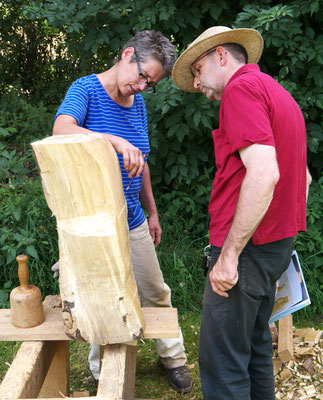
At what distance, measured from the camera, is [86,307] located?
1506mm

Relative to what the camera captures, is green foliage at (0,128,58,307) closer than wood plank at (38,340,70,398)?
Result: No

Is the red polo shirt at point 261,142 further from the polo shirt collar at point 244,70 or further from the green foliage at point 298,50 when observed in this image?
the green foliage at point 298,50

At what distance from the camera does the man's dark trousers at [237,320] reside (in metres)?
1.80

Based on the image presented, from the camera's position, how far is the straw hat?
1809 mm

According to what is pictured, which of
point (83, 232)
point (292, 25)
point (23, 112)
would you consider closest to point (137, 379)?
point (83, 232)

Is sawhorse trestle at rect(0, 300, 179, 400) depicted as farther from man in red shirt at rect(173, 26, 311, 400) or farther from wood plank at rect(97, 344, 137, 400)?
man in red shirt at rect(173, 26, 311, 400)

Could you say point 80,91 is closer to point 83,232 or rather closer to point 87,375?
point 83,232

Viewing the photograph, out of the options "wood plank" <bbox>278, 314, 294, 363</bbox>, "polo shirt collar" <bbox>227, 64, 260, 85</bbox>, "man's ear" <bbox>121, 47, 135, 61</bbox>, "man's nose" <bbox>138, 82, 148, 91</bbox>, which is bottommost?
"wood plank" <bbox>278, 314, 294, 363</bbox>

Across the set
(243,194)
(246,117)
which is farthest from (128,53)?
(243,194)

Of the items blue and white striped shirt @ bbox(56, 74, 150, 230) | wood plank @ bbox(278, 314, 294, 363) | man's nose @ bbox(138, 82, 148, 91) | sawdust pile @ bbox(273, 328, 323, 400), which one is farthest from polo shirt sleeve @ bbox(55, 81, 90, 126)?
sawdust pile @ bbox(273, 328, 323, 400)

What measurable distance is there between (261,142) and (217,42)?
1.91 feet

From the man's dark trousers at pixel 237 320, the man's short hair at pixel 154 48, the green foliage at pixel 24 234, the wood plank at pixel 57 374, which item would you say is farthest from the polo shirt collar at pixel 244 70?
the green foliage at pixel 24 234

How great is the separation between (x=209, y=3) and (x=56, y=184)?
2.71 m

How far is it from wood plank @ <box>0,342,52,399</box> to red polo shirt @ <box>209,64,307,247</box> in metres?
0.90
